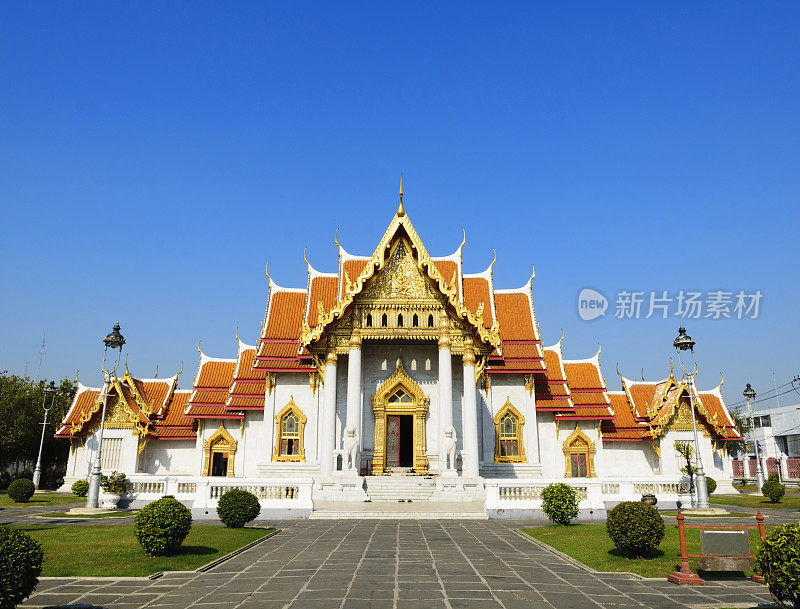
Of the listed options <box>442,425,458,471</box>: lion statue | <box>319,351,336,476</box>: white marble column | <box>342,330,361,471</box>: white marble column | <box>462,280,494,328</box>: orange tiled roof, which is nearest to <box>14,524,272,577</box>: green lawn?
<box>319,351,336,476</box>: white marble column

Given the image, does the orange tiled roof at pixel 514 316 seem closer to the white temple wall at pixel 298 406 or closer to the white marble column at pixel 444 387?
the white marble column at pixel 444 387

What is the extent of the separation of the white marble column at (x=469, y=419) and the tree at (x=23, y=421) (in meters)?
29.8

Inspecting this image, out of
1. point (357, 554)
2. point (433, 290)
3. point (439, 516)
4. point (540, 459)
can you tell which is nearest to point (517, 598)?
point (357, 554)

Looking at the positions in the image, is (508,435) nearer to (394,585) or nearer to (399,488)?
(399,488)

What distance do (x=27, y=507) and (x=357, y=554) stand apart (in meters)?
19.1

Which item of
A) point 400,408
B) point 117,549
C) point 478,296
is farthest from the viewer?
point 478,296

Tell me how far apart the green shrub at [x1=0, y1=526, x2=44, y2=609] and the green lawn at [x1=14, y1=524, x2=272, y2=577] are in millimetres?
3254

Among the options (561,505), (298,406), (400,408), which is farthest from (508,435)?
(561,505)

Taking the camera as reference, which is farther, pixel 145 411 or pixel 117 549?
pixel 145 411

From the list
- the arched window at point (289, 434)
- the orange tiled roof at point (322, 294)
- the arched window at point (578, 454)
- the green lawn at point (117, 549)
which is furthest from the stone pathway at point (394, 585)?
the arched window at point (578, 454)

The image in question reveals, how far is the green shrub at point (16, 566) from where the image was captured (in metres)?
6.55

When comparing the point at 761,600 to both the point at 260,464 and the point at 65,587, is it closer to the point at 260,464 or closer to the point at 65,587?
the point at 65,587

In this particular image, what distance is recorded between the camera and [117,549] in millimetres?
12195

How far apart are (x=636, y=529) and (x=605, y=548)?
5.34 ft
